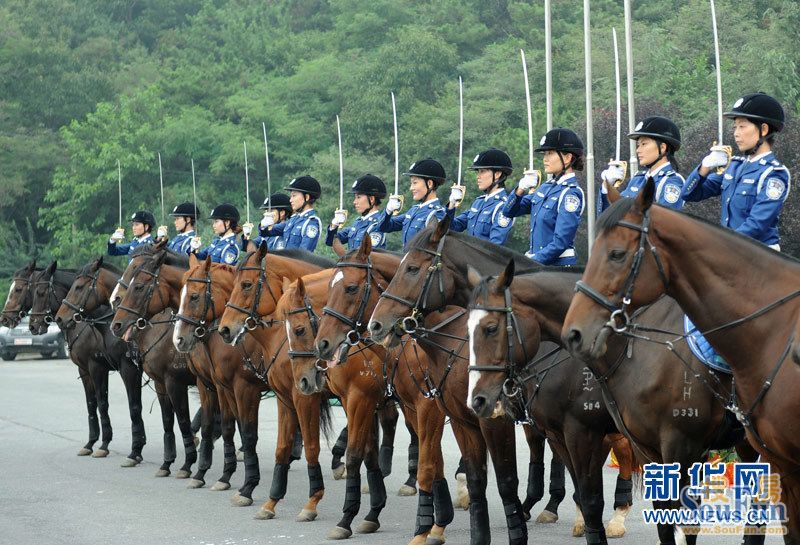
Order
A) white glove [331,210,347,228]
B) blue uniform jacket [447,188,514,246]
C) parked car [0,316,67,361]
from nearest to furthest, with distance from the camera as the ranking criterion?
blue uniform jacket [447,188,514,246] < white glove [331,210,347,228] < parked car [0,316,67,361]

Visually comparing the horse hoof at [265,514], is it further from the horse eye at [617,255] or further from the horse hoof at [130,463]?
the horse eye at [617,255]

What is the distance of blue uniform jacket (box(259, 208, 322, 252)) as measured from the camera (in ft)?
46.0

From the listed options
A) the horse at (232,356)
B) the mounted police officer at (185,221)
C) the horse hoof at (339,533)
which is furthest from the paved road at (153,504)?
the mounted police officer at (185,221)

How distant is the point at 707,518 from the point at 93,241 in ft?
136

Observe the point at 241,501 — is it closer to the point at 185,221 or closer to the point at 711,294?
the point at 711,294

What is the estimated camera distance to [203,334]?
1177 centimetres

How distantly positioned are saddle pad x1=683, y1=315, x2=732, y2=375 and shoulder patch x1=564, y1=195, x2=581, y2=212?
2565 mm

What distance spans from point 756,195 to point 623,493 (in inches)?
119

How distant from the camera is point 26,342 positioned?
32.7m

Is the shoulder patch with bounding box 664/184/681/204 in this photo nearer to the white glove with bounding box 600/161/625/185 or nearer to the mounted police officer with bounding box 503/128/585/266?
the white glove with bounding box 600/161/625/185

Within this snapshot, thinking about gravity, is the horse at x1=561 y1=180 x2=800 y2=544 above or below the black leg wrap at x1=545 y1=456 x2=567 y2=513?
above

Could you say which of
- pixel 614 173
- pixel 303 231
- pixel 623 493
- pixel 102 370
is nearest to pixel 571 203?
pixel 614 173

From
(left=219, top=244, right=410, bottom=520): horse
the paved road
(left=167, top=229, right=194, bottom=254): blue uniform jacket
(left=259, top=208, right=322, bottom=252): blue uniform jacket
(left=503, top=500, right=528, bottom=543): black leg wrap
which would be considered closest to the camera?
(left=503, top=500, right=528, bottom=543): black leg wrap

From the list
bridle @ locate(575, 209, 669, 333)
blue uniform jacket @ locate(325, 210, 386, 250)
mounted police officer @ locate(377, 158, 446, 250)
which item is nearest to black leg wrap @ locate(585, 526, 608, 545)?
bridle @ locate(575, 209, 669, 333)
